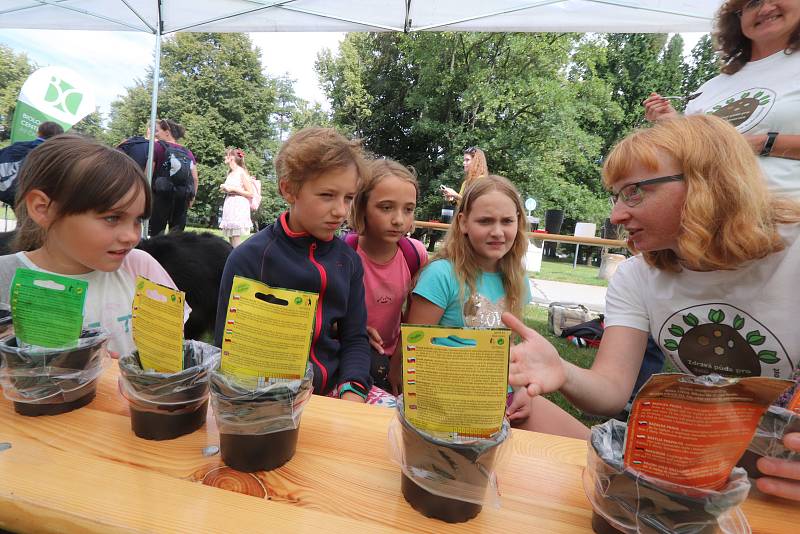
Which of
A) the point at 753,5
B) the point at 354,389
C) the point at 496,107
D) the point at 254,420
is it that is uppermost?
the point at 496,107

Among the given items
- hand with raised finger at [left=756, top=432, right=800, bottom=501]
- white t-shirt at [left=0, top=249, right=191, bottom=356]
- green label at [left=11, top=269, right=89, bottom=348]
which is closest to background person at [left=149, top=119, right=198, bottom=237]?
white t-shirt at [left=0, top=249, right=191, bottom=356]

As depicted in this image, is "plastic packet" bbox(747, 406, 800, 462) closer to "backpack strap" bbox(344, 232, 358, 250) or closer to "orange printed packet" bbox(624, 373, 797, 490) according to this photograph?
"orange printed packet" bbox(624, 373, 797, 490)

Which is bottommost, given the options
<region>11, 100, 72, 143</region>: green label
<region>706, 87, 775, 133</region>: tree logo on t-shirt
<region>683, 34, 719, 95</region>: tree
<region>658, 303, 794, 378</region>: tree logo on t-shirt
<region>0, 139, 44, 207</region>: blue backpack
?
<region>658, 303, 794, 378</region>: tree logo on t-shirt

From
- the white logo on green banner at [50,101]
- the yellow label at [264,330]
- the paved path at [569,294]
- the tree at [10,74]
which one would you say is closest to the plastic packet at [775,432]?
the yellow label at [264,330]

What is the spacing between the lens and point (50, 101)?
594cm

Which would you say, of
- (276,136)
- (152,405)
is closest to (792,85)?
(152,405)

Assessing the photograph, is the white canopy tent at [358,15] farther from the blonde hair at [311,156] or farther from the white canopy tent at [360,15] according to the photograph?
the blonde hair at [311,156]

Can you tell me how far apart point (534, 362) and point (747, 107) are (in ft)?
4.83

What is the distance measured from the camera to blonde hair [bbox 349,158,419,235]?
202 centimetres

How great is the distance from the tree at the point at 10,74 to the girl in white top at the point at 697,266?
106 feet

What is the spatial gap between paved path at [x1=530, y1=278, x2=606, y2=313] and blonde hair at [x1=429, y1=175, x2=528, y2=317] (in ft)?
12.8

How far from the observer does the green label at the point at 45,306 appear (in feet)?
2.60

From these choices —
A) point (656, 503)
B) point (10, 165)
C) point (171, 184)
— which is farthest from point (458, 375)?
point (171, 184)

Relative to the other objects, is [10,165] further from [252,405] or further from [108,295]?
[252,405]
